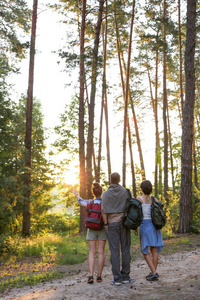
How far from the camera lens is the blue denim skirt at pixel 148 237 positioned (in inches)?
224

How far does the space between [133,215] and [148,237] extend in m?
0.55

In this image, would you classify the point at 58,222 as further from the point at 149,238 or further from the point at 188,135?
the point at 149,238

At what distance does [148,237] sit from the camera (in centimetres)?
571

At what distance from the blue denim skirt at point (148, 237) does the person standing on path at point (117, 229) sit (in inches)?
11.0

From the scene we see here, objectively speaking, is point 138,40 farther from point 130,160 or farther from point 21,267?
point 21,267

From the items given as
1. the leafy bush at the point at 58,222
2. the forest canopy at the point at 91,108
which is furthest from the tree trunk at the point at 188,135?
the leafy bush at the point at 58,222

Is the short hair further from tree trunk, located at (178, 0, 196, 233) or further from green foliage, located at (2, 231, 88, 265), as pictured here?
tree trunk, located at (178, 0, 196, 233)

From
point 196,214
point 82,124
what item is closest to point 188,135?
point 196,214

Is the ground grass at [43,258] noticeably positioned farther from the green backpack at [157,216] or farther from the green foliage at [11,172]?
the green backpack at [157,216]

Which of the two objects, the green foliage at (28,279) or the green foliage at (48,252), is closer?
the green foliage at (28,279)

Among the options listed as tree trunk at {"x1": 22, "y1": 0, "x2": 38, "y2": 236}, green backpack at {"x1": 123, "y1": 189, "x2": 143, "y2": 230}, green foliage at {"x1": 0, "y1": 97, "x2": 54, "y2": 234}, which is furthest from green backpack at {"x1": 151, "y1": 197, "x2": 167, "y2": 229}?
tree trunk at {"x1": 22, "y1": 0, "x2": 38, "y2": 236}

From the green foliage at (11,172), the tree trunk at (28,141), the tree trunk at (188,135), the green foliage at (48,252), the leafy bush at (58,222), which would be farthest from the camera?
the leafy bush at (58,222)

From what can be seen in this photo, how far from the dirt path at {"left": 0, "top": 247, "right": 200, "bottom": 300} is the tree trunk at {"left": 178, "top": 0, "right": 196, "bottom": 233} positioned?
15.0 feet

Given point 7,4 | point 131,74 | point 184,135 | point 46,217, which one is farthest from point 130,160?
point 7,4
